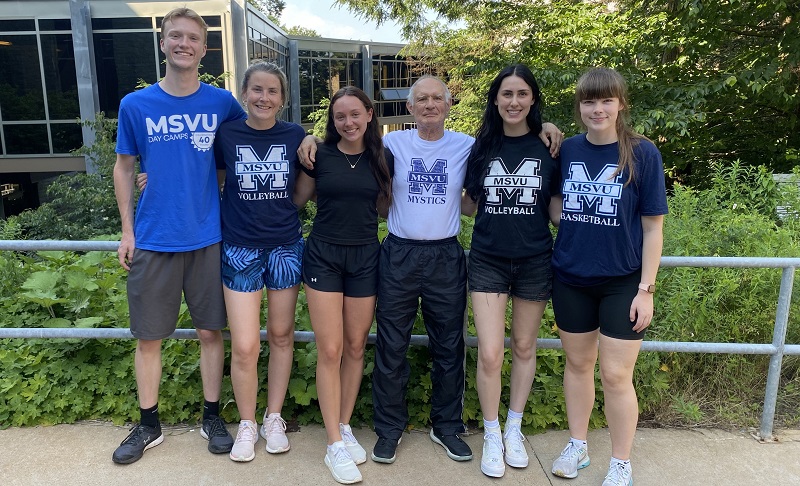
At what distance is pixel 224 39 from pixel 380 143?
16.6 metres

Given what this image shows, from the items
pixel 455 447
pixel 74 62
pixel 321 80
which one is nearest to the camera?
pixel 455 447

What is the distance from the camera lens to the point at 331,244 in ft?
9.95

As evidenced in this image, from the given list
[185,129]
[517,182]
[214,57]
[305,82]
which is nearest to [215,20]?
[214,57]

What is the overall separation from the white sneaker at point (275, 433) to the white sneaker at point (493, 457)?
Answer: 3.41 feet

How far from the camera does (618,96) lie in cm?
271

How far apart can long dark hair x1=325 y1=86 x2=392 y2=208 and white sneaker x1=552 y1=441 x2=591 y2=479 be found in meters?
1.58

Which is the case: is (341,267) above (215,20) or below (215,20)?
below

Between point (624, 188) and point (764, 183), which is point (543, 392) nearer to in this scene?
point (624, 188)

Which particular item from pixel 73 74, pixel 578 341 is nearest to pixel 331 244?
pixel 578 341

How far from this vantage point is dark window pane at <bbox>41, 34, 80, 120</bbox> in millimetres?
18062

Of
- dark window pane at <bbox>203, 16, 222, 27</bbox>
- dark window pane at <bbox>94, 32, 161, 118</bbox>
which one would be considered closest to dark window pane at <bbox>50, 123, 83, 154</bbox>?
dark window pane at <bbox>94, 32, 161, 118</bbox>

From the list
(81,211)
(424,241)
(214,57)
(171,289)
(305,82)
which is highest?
(305,82)

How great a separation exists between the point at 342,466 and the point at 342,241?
111cm

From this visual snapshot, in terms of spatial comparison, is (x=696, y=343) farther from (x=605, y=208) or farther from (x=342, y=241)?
(x=342, y=241)
